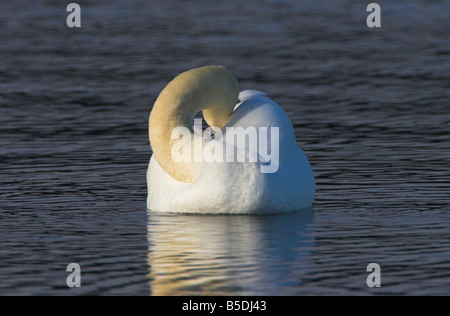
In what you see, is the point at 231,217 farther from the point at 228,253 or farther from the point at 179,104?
the point at 228,253

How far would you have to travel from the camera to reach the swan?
431 inches

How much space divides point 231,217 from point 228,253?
1.58 m

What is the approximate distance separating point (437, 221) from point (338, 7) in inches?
A: 1100

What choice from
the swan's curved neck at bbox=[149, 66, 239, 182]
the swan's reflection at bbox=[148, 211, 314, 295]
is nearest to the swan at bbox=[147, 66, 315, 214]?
the swan's curved neck at bbox=[149, 66, 239, 182]

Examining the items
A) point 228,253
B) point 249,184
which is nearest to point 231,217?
point 249,184

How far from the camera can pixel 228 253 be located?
953cm

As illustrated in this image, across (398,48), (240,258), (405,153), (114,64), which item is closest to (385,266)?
(240,258)

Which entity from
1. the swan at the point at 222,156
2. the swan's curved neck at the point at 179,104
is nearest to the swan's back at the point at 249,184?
the swan at the point at 222,156

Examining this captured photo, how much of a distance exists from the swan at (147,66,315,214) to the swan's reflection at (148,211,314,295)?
0.53ft

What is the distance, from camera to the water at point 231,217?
8.93 m

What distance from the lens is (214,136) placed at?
1167 centimetres

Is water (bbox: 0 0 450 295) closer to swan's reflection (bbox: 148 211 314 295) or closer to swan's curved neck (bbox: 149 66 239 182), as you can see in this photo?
swan's reflection (bbox: 148 211 314 295)
